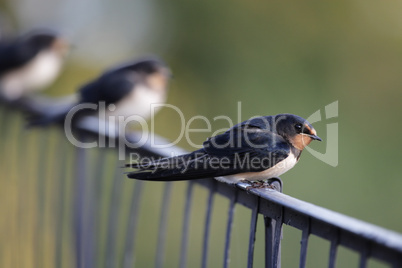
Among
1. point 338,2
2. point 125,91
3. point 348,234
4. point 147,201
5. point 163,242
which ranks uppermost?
point 338,2

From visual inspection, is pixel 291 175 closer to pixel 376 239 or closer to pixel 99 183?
pixel 99 183

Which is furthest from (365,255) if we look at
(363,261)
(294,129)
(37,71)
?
(37,71)

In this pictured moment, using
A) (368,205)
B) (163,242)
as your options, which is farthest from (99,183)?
(368,205)

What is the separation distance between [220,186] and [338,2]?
503 cm

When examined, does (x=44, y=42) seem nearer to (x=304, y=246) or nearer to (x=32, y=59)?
(x=32, y=59)

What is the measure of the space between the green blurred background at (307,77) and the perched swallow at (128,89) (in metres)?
0.73

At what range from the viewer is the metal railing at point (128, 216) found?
1058 mm

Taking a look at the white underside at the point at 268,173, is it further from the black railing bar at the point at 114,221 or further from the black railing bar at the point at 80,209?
the black railing bar at the point at 80,209

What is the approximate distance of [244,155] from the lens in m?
1.92

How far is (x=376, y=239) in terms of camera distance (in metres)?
0.93

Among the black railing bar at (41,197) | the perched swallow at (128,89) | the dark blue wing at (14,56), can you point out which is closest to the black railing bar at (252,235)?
the black railing bar at (41,197)

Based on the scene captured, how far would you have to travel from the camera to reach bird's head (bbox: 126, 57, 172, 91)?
471cm

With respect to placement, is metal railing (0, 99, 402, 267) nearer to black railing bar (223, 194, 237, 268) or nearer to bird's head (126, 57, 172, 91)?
black railing bar (223, 194, 237, 268)

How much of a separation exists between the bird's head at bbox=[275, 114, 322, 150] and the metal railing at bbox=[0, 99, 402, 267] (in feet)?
1.06
